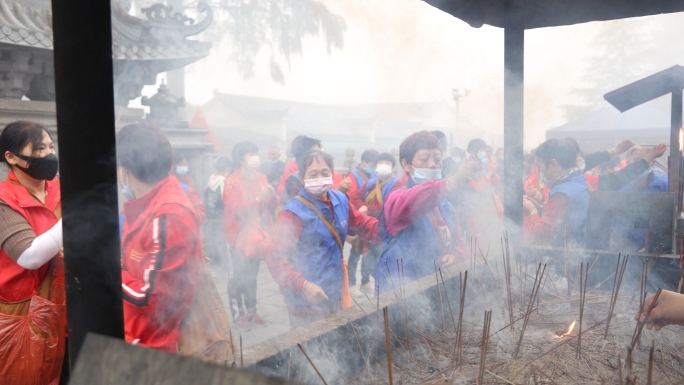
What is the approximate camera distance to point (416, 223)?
3389 millimetres

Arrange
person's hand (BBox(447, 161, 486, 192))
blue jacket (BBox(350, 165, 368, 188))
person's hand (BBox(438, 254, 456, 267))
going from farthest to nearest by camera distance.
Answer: blue jacket (BBox(350, 165, 368, 188)) → person's hand (BBox(438, 254, 456, 267)) → person's hand (BBox(447, 161, 486, 192))

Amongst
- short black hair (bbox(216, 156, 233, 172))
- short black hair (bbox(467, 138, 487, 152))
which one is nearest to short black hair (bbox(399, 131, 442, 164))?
short black hair (bbox(467, 138, 487, 152))

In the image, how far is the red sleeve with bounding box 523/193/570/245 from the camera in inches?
161

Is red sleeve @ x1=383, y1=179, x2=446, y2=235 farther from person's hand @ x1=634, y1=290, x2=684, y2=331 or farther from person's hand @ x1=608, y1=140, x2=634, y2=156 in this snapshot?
person's hand @ x1=608, y1=140, x2=634, y2=156

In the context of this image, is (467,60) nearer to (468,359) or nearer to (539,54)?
(539,54)

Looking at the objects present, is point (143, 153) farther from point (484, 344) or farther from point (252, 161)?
point (252, 161)

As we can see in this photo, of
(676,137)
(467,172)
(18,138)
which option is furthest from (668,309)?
(676,137)

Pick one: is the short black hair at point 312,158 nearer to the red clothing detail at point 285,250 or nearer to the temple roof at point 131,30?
the red clothing detail at point 285,250

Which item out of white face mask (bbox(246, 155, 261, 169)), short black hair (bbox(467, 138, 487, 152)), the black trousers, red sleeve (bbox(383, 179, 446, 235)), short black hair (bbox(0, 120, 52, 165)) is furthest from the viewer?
short black hair (bbox(467, 138, 487, 152))

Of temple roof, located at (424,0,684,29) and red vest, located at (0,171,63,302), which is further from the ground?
temple roof, located at (424,0,684,29)

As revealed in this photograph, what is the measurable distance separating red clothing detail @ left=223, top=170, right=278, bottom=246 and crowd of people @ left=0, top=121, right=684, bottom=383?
1 cm

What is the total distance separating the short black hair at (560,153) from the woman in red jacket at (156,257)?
10.7ft

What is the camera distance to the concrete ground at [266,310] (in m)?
4.89

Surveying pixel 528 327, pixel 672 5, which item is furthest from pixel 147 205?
pixel 672 5
